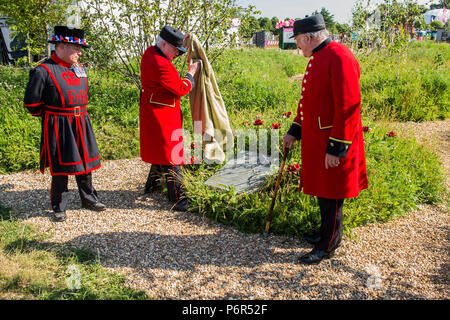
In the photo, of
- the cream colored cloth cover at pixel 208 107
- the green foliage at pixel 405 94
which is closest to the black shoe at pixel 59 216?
the cream colored cloth cover at pixel 208 107

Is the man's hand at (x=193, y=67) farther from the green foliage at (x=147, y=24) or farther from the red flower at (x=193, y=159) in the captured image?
the green foliage at (x=147, y=24)

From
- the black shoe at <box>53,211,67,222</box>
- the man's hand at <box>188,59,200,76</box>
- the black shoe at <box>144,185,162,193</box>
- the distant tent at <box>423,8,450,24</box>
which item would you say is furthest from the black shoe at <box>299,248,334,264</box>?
the distant tent at <box>423,8,450,24</box>

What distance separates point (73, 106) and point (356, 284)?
117 inches

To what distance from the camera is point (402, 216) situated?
379cm

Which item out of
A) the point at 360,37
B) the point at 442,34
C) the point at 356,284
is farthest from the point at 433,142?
the point at 442,34

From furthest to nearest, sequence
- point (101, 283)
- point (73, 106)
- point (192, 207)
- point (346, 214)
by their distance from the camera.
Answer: point (192, 207)
point (73, 106)
point (346, 214)
point (101, 283)

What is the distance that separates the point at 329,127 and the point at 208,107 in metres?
1.89

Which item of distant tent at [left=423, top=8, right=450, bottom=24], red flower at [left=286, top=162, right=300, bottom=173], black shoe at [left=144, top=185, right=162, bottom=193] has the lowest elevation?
black shoe at [left=144, top=185, right=162, bottom=193]

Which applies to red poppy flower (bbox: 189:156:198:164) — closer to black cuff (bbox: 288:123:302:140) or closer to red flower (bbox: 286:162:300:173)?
red flower (bbox: 286:162:300:173)

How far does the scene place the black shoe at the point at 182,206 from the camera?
13.0 ft

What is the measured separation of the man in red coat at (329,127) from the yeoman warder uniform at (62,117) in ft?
7.06

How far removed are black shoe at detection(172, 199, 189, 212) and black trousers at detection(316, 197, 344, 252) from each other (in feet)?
5.08

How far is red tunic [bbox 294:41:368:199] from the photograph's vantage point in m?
2.51
